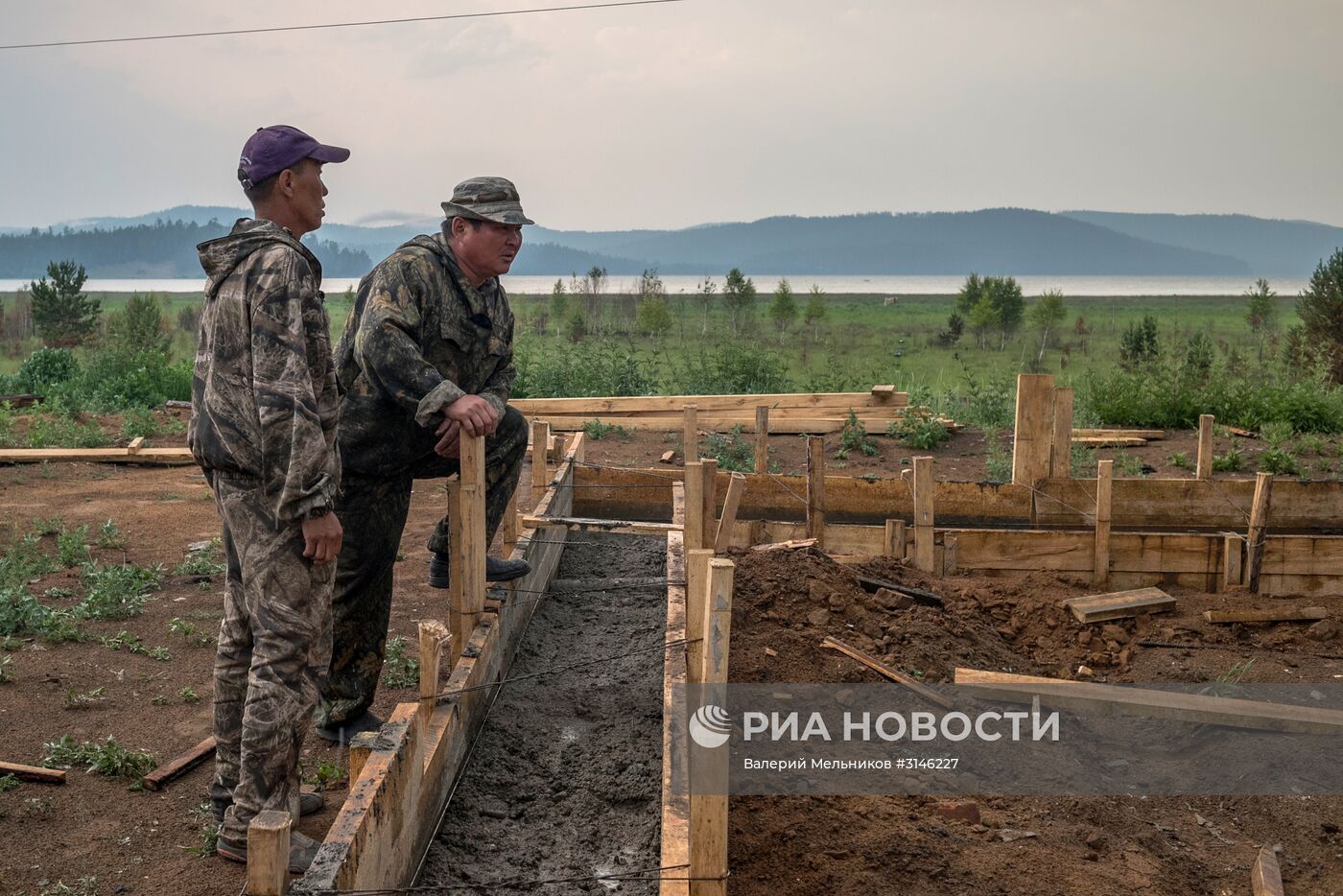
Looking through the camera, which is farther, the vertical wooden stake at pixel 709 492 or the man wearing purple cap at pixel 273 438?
the vertical wooden stake at pixel 709 492

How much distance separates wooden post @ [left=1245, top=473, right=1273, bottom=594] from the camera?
6410 mm

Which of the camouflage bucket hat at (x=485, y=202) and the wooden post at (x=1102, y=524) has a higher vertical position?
the camouflage bucket hat at (x=485, y=202)

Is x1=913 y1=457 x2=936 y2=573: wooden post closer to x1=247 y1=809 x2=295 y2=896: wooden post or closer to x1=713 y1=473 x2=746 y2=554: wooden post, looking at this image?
x1=713 y1=473 x2=746 y2=554: wooden post

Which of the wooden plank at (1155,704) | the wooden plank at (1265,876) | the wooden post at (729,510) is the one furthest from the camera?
the wooden post at (729,510)

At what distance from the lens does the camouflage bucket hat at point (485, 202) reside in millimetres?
4484

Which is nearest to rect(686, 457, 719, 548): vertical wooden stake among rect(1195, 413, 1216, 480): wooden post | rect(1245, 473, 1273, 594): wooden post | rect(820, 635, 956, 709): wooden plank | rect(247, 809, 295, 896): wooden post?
rect(820, 635, 956, 709): wooden plank

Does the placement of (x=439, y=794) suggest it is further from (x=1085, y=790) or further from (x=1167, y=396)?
(x=1167, y=396)

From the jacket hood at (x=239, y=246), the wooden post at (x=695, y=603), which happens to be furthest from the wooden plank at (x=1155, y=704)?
the jacket hood at (x=239, y=246)

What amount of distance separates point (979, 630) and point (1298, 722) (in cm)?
166

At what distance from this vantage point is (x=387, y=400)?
441 cm

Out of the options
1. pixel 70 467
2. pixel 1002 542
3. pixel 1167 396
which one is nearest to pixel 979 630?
pixel 1002 542

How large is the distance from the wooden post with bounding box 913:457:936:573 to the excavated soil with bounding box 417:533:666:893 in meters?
1.74

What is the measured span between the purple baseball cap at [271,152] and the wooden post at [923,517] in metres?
4.12

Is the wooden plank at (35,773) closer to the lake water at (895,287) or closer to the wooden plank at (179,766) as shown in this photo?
the wooden plank at (179,766)
